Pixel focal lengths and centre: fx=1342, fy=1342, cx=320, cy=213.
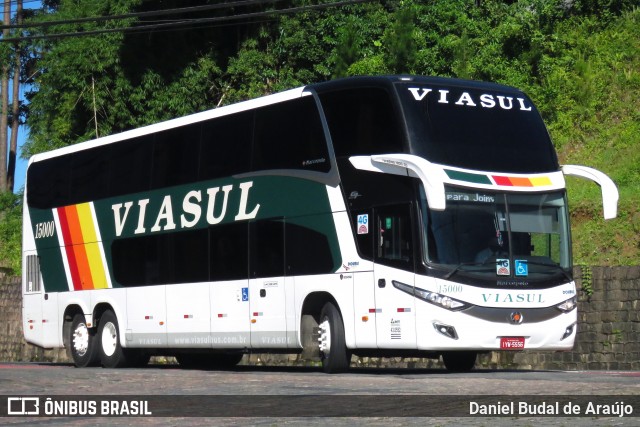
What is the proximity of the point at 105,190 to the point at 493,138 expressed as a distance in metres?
8.59

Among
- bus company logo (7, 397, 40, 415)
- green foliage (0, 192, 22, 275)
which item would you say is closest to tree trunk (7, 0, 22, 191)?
green foliage (0, 192, 22, 275)

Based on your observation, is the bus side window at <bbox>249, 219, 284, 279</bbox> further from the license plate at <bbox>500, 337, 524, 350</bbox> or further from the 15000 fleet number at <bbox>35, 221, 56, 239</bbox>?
the 15000 fleet number at <bbox>35, 221, 56, 239</bbox>

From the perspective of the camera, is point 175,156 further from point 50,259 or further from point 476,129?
point 476,129

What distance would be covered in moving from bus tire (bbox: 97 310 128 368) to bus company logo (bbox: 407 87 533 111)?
8.40 meters

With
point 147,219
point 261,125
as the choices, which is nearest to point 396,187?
point 261,125

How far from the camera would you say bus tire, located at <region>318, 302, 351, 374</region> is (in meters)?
19.4

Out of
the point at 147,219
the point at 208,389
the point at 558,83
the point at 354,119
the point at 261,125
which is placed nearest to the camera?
the point at 208,389

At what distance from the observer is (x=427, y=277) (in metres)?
18.0

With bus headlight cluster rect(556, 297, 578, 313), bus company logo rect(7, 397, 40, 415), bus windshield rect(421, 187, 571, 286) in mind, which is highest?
bus windshield rect(421, 187, 571, 286)

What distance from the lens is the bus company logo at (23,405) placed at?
12086mm

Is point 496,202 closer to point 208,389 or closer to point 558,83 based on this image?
point 208,389

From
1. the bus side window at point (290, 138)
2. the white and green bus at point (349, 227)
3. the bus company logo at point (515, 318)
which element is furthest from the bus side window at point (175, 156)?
the bus company logo at point (515, 318)

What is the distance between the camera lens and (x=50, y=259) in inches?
1037

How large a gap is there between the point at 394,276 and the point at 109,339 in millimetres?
8214
